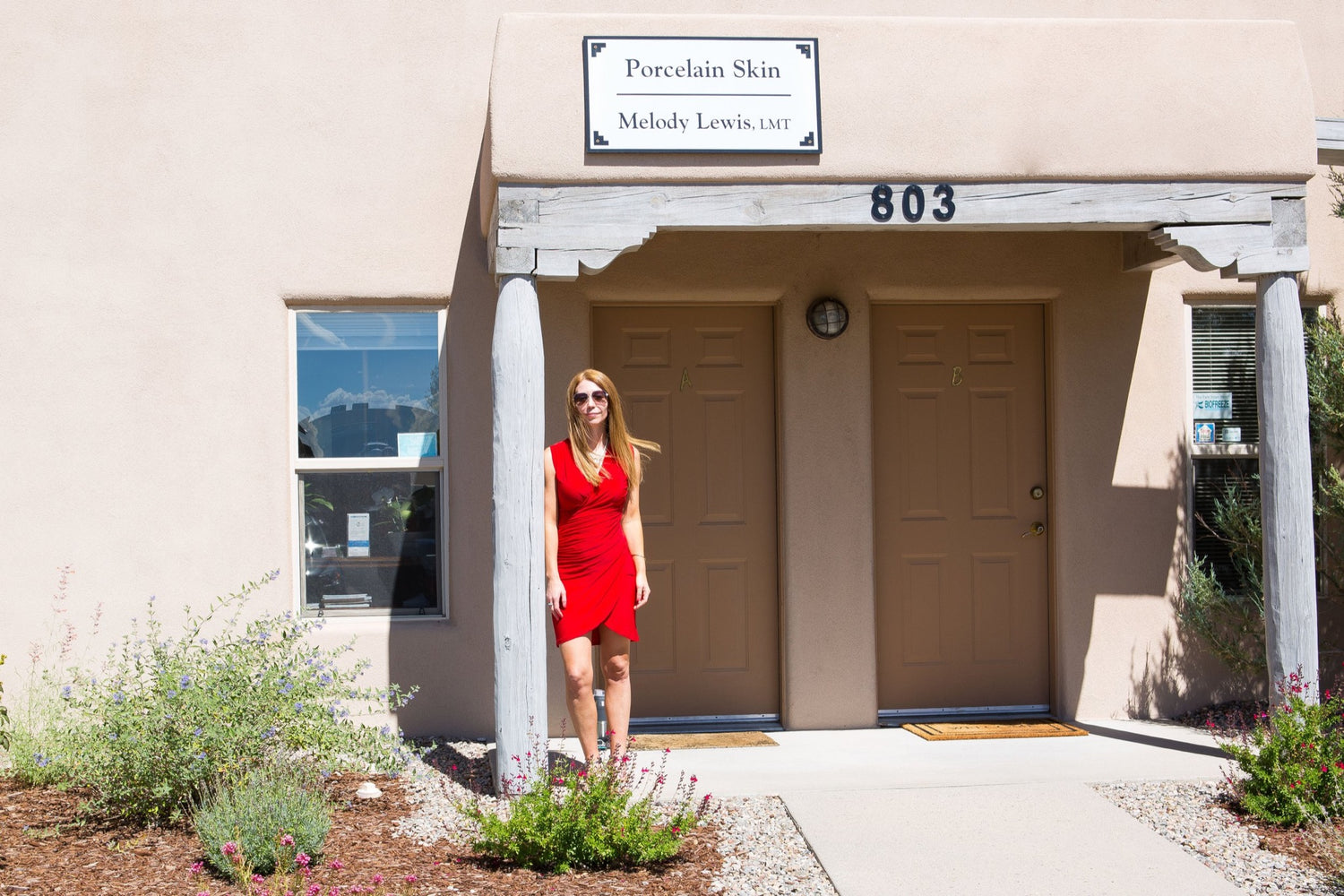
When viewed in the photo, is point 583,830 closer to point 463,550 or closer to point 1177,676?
point 463,550

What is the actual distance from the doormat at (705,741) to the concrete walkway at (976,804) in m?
0.10

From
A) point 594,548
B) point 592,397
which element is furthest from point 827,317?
point 594,548

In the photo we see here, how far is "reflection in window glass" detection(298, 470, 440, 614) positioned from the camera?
6.58 meters

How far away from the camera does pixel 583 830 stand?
4.46 metres

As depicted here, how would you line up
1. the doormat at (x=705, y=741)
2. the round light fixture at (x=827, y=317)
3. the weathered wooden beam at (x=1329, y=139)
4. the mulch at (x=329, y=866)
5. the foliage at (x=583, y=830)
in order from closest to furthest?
the mulch at (x=329, y=866)
the foliage at (x=583, y=830)
the weathered wooden beam at (x=1329, y=139)
the doormat at (x=705, y=741)
the round light fixture at (x=827, y=317)

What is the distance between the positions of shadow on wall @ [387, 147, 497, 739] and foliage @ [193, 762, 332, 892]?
172 centimetres

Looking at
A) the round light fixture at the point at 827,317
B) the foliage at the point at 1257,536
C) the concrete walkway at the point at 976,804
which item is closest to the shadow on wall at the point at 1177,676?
the foliage at the point at 1257,536

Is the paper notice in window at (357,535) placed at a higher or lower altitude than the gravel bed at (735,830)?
higher

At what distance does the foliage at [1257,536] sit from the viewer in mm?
6551

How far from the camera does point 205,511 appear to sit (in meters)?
6.45

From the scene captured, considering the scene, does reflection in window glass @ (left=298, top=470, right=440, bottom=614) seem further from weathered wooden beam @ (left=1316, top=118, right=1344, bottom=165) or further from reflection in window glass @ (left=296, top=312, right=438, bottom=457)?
weathered wooden beam @ (left=1316, top=118, right=1344, bottom=165)

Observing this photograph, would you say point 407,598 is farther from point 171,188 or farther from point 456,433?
point 171,188

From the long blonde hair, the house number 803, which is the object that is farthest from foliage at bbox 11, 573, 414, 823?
the house number 803

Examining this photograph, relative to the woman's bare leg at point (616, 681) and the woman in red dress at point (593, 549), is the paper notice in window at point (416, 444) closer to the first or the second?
the woman in red dress at point (593, 549)
